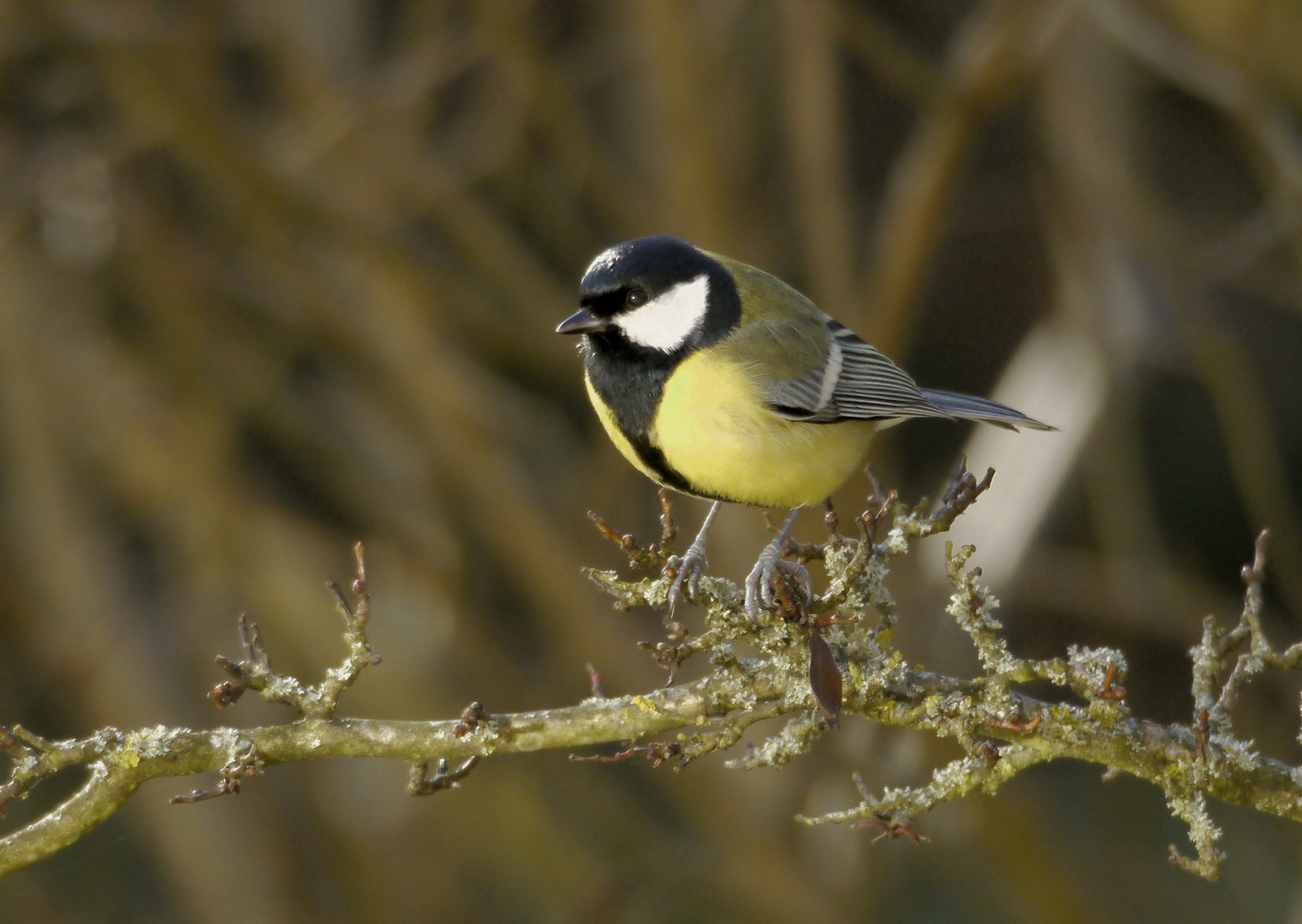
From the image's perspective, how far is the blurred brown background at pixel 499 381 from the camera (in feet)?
13.8

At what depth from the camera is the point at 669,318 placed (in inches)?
109

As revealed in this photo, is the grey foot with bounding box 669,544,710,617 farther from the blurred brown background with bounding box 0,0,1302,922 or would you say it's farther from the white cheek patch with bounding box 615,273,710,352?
the blurred brown background with bounding box 0,0,1302,922

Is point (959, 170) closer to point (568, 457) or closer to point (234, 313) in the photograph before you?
point (568, 457)

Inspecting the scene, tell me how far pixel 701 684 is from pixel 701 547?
0.87 metres

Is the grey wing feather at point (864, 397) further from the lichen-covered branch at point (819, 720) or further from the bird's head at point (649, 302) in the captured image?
the lichen-covered branch at point (819, 720)

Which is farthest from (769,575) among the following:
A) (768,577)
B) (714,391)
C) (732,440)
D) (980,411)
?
(980,411)

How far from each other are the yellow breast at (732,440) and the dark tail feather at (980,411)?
0.40 metres

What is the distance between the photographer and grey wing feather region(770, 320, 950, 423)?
2795 millimetres

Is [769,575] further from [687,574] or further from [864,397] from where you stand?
[864,397]

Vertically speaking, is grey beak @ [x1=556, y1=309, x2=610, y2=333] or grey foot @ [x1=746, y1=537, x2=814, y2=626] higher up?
grey beak @ [x1=556, y1=309, x2=610, y2=333]

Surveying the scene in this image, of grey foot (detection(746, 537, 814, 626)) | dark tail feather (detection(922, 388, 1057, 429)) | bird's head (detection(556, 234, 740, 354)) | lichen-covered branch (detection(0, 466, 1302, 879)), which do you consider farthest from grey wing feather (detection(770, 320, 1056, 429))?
lichen-covered branch (detection(0, 466, 1302, 879))

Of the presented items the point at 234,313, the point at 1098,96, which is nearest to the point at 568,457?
the point at 234,313

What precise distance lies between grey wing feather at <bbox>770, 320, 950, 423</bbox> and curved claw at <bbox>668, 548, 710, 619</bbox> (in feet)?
1.18

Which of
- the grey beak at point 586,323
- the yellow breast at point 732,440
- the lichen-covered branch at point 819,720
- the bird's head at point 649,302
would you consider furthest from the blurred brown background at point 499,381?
the lichen-covered branch at point 819,720
